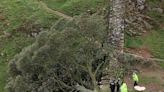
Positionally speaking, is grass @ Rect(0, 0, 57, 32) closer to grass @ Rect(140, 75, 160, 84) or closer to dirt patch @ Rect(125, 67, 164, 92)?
dirt patch @ Rect(125, 67, 164, 92)

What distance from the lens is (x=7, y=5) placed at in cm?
4591

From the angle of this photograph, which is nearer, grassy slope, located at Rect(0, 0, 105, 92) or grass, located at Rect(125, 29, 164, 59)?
grassy slope, located at Rect(0, 0, 105, 92)

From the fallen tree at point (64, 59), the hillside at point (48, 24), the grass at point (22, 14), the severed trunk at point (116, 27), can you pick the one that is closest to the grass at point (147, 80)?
the hillside at point (48, 24)

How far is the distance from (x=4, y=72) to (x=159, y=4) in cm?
1915

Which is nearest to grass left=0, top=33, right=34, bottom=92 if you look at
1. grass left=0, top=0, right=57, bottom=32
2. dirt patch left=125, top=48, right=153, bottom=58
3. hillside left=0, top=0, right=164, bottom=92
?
hillside left=0, top=0, right=164, bottom=92

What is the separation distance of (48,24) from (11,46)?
435cm

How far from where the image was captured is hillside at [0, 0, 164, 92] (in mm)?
39844

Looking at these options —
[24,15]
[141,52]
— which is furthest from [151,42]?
[24,15]

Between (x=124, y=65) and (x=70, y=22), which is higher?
(x=70, y=22)

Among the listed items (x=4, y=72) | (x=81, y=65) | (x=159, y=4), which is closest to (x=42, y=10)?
(x=4, y=72)

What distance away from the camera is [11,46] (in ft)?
133

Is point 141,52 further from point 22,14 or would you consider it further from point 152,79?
point 22,14

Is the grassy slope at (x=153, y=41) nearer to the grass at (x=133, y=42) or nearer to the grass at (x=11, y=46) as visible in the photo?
the grass at (x=133, y=42)

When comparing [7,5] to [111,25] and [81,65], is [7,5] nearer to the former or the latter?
[111,25]
